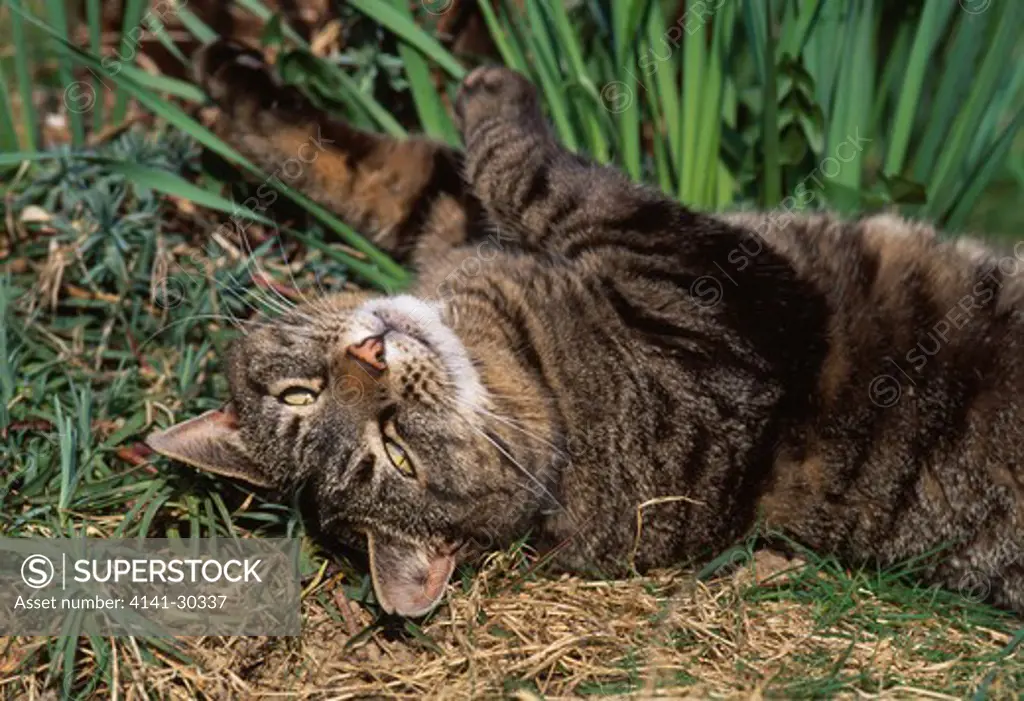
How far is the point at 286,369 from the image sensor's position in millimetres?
2402

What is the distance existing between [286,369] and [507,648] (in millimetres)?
746

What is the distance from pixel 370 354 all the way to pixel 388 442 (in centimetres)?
19

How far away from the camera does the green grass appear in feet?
7.36

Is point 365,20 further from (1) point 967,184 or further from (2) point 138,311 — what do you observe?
(1) point 967,184

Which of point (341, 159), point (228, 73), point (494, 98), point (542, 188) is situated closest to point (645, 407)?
point (542, 188)

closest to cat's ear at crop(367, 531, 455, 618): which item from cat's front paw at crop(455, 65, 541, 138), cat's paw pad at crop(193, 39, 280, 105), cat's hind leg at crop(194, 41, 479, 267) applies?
cat's hind leg at crop(194, 41, 479, 267)

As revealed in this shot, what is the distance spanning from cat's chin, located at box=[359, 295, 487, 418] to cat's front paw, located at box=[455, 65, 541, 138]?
574mm

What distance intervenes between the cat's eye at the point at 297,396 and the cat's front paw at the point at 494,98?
807 mm

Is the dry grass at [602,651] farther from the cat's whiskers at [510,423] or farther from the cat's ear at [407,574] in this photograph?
the cat's whiskers at [510,423]

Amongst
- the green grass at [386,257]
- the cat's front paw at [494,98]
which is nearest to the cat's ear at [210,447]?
the green grass at [386,257]

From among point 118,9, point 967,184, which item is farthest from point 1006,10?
point 118,9

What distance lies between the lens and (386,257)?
3.06 meters

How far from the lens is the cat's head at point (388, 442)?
7.52 feet

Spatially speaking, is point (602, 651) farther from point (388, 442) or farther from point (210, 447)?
point (210, 447)
